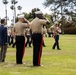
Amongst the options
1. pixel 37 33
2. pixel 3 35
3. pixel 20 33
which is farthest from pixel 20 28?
pixel 3 35

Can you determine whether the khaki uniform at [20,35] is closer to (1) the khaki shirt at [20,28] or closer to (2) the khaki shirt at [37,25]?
(1) the khaki shirt at [20,28]

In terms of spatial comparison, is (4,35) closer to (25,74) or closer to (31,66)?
(31,66)

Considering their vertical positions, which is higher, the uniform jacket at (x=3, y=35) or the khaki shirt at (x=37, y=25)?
the khaki shirt at (x=37, y=25)

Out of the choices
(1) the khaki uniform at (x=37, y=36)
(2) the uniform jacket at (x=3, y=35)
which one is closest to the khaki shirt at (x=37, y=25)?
(1) the khaki uniform at (x=37, y=36)

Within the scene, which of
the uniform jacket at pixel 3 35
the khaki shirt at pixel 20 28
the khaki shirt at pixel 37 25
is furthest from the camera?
the uniform jacket at pixel 3 35

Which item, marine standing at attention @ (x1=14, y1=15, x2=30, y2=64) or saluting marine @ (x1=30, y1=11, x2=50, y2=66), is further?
marine standing at attention @ (x1=14, y1=15, x2=30, y2=64)

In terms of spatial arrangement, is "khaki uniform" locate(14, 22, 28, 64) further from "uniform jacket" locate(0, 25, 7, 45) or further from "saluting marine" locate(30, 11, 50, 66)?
"uniform jacket" locate(0, 25, 7, 45)

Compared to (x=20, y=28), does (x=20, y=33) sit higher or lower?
lower

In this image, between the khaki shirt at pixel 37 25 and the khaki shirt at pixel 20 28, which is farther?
the khaki shirt at pixel 20 28

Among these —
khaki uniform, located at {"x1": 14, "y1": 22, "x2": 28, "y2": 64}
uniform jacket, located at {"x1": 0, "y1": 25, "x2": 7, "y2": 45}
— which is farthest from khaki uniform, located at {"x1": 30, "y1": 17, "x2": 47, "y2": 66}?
uniform jacket, located at {"x1": 0, "y1": 25, "x2": 7, "y2": 45}

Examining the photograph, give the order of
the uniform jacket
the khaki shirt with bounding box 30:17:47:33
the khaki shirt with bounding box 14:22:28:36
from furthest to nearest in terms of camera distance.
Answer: the uniform jacket < the khaki shirt with bounding box 14:22:28:36 < the khaki shirt with bounding box 30:17:47:33

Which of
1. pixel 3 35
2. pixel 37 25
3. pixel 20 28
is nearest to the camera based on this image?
pixel 37 25

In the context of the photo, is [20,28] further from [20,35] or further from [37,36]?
[37,36]

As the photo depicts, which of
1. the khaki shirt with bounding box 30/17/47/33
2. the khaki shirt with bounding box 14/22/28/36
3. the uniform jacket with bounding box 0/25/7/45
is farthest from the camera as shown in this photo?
the uniform jacket with bounding box 0/25/7/45
